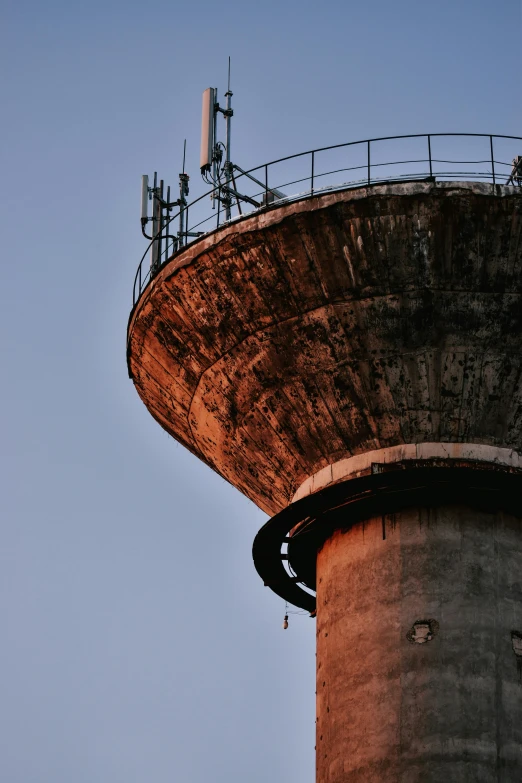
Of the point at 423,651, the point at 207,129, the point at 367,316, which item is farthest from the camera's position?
the point at 207,129

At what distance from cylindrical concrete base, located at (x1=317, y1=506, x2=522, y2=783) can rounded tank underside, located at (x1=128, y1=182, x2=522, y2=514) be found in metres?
1.28

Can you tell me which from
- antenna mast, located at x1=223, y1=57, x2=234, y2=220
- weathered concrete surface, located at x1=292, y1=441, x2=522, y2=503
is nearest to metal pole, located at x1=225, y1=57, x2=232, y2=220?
antenna mast, located at x1=223, y1=57, x2=234, y2=220

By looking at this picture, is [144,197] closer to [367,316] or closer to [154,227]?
[154,227]

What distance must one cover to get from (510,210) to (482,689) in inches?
233

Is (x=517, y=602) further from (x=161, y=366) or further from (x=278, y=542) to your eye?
(x=161, y=366)

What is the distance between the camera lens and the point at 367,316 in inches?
699

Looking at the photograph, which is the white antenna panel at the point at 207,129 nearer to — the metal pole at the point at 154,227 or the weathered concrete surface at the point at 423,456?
the metal pole at the point at 154,227

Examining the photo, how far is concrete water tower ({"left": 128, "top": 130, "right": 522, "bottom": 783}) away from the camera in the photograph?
55.5 feet

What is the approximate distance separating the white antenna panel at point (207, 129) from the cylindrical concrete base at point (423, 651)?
6.17 metres

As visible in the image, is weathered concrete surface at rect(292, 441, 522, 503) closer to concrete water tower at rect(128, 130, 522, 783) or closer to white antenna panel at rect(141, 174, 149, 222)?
concrete water tower at rect(128, 130, 522, 783)

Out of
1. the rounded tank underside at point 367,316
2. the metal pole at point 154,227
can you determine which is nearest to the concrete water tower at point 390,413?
the rounded tank underside at point 367,316

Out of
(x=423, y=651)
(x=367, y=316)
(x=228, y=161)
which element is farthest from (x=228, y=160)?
(x=423, y=651)

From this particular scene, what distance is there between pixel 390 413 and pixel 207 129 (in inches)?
230

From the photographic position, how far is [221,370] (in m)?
18.8
